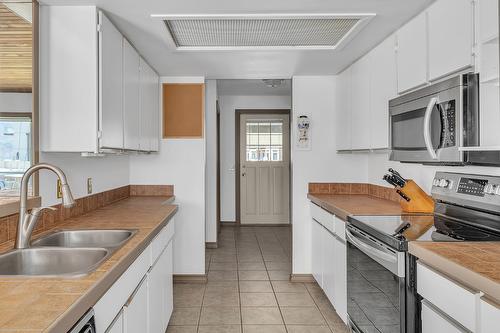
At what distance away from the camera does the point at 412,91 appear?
237cm

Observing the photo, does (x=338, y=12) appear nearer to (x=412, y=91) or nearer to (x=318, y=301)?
(x=412, y=91)

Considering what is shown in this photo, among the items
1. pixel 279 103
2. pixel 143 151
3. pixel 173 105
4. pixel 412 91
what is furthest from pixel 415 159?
pixel 279 103

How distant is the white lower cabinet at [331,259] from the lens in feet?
9.09

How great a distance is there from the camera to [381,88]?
280cm

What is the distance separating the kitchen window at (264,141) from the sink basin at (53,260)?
525cm

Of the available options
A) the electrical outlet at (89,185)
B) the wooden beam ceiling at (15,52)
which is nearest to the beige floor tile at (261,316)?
the electrical outlet at (89,185)

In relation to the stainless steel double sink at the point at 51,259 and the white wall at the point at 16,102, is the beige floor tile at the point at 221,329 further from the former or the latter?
the white wall at the point at 16,102

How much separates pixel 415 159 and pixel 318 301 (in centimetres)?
173

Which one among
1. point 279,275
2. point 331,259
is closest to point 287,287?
point 279,275

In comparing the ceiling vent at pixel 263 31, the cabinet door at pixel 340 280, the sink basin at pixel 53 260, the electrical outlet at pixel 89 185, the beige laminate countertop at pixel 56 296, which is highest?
the ceiling vent at pixel 263 31

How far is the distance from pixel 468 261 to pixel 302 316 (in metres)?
1.97

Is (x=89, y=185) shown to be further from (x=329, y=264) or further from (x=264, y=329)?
(x=329, y=264)

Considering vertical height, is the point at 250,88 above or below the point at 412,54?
above

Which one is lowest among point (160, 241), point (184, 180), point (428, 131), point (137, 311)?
point (137, 311)
